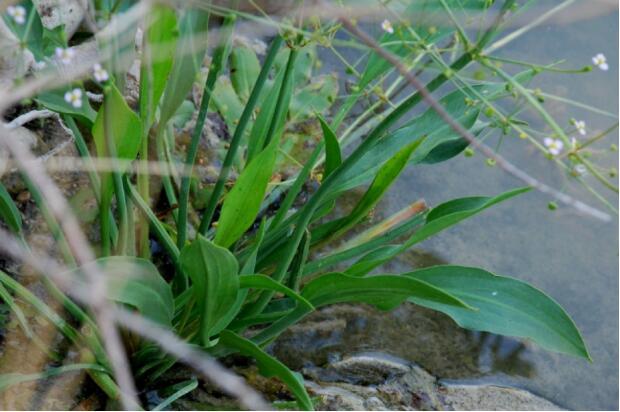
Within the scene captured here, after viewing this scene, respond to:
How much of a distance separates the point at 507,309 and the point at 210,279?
1.40ft

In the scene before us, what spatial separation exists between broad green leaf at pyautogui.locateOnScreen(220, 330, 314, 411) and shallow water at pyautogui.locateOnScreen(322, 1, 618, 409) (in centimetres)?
50

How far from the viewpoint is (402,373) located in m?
1.61

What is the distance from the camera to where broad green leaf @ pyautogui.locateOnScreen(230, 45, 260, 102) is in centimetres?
189

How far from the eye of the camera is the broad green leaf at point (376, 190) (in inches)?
46.5

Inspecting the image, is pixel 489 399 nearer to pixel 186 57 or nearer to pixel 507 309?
pixel 507 309

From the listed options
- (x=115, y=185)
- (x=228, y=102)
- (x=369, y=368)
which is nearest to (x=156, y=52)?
(x=115, y=185)

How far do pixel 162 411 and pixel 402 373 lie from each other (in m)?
0.47

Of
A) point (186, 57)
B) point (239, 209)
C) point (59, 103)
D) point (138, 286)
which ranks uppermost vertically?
point (186, 57)

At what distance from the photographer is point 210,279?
3.74ft

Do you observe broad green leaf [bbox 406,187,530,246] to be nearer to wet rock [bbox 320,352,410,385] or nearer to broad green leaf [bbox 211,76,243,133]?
wet rock [bbox 320,352,410,385]

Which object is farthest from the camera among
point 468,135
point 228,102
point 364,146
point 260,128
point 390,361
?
point 228,102

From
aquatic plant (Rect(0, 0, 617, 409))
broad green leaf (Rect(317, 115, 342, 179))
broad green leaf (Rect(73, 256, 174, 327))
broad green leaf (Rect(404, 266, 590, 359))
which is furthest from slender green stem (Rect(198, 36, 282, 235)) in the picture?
broad green leaf (Rect(404, 266, 590, 359))

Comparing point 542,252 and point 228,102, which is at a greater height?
point 228,102

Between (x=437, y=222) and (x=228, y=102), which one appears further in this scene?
(x=228, y=102)
